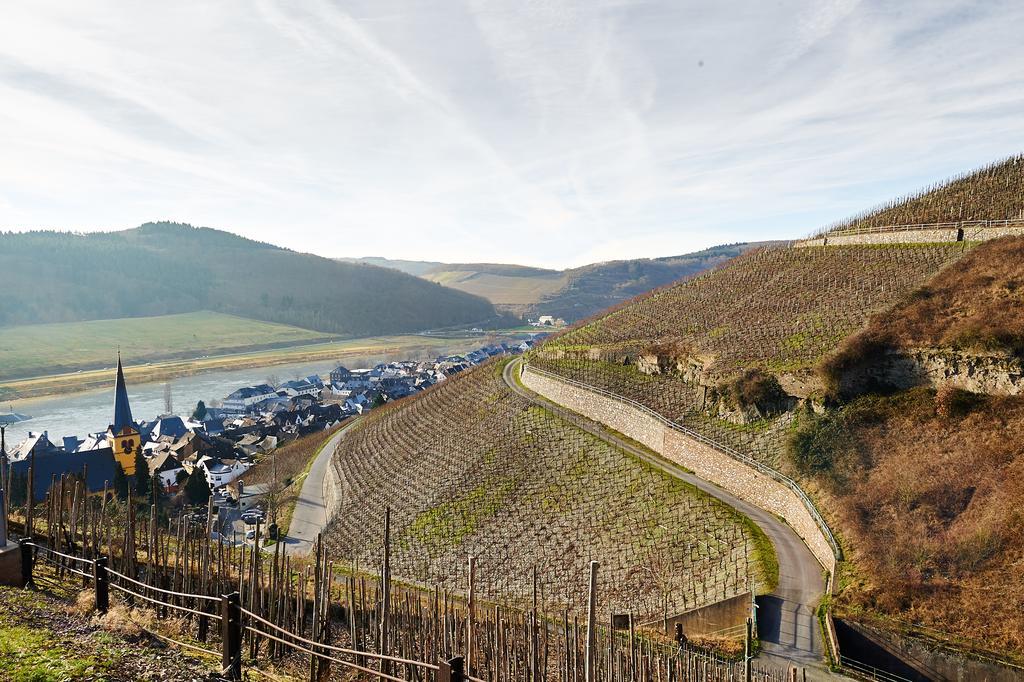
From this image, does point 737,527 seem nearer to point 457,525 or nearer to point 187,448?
point 457,525

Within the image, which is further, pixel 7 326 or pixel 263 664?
pixel 7 326

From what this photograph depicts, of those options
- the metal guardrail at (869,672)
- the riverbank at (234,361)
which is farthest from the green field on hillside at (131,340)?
the metal guardrail at (869,672)

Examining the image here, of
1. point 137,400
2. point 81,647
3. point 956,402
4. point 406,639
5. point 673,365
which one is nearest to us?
point 81,647

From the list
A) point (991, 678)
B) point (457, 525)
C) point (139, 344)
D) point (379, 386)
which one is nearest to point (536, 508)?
point (457, 525)

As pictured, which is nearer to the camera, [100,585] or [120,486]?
[100,585]

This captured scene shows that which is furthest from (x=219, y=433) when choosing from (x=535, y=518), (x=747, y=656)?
(x=747, y=656)

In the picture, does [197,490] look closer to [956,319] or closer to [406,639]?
[406,639]

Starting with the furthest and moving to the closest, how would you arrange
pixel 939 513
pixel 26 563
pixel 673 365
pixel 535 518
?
pixel 673 365, pixel 535 518, pixel 939 513, pixel 26 563
